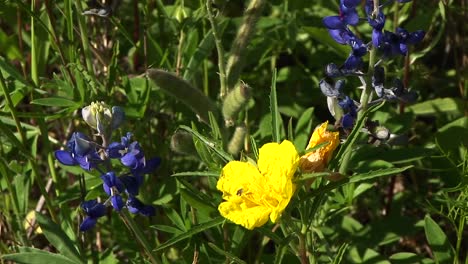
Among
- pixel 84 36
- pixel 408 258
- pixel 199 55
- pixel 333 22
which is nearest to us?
pixel 333 22

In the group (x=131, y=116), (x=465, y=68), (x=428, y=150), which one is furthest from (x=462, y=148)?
(x=131, y=116)

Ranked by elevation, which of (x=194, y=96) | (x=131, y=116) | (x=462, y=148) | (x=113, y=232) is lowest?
(x=113, y=232)

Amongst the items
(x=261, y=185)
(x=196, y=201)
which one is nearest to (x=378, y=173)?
(x=261, y=185)

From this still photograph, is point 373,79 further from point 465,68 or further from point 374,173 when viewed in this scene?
point 465,68

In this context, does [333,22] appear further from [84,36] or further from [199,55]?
[84,36]

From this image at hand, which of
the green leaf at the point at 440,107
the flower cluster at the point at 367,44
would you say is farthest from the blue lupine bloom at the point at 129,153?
the green leaf at the point at 440,107

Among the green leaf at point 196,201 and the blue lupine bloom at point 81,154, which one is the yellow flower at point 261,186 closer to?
the green leaf at point 196,201

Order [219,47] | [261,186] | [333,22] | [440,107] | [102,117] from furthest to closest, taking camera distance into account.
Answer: [440,107], [219,47], [333,22], [102,117], [261,186]
